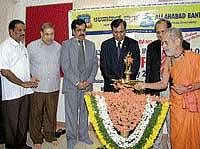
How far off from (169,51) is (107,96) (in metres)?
0.69

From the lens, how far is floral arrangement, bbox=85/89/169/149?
291 centimetres

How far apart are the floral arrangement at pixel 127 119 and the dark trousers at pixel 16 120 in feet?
5.78

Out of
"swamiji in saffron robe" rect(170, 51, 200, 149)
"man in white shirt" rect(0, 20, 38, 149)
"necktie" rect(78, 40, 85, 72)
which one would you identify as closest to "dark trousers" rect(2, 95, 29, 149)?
"man in white shirt" rect(0, 20, 38, 149)

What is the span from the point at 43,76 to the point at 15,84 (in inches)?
17.4

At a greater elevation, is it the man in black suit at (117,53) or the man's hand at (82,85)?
the man in black suit at (117,53)

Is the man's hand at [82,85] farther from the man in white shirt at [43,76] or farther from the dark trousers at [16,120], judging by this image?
the dark trousers at [16,120]

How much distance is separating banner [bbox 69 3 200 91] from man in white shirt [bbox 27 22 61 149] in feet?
3.14

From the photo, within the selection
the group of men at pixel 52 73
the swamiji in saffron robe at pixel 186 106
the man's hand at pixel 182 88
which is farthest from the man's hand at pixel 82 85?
the man's hand at pixel 182 88

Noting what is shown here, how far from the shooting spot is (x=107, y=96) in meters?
3.01

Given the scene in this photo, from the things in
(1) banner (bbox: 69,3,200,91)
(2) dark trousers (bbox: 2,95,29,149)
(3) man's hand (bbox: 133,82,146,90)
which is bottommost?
(2) dark trousers (bbox: 2,95,29,149)

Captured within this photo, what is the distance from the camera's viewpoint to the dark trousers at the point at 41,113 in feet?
15.9

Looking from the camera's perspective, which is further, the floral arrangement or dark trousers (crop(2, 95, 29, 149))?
dark trousers (crop(2, 95, 29, 149))

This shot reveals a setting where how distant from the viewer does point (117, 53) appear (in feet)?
14.9

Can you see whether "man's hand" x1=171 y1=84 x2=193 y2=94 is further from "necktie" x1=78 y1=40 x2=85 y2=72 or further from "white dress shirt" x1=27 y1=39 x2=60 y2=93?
"white dress shirt" x1=27 y1=39 x2=60 y2=93
